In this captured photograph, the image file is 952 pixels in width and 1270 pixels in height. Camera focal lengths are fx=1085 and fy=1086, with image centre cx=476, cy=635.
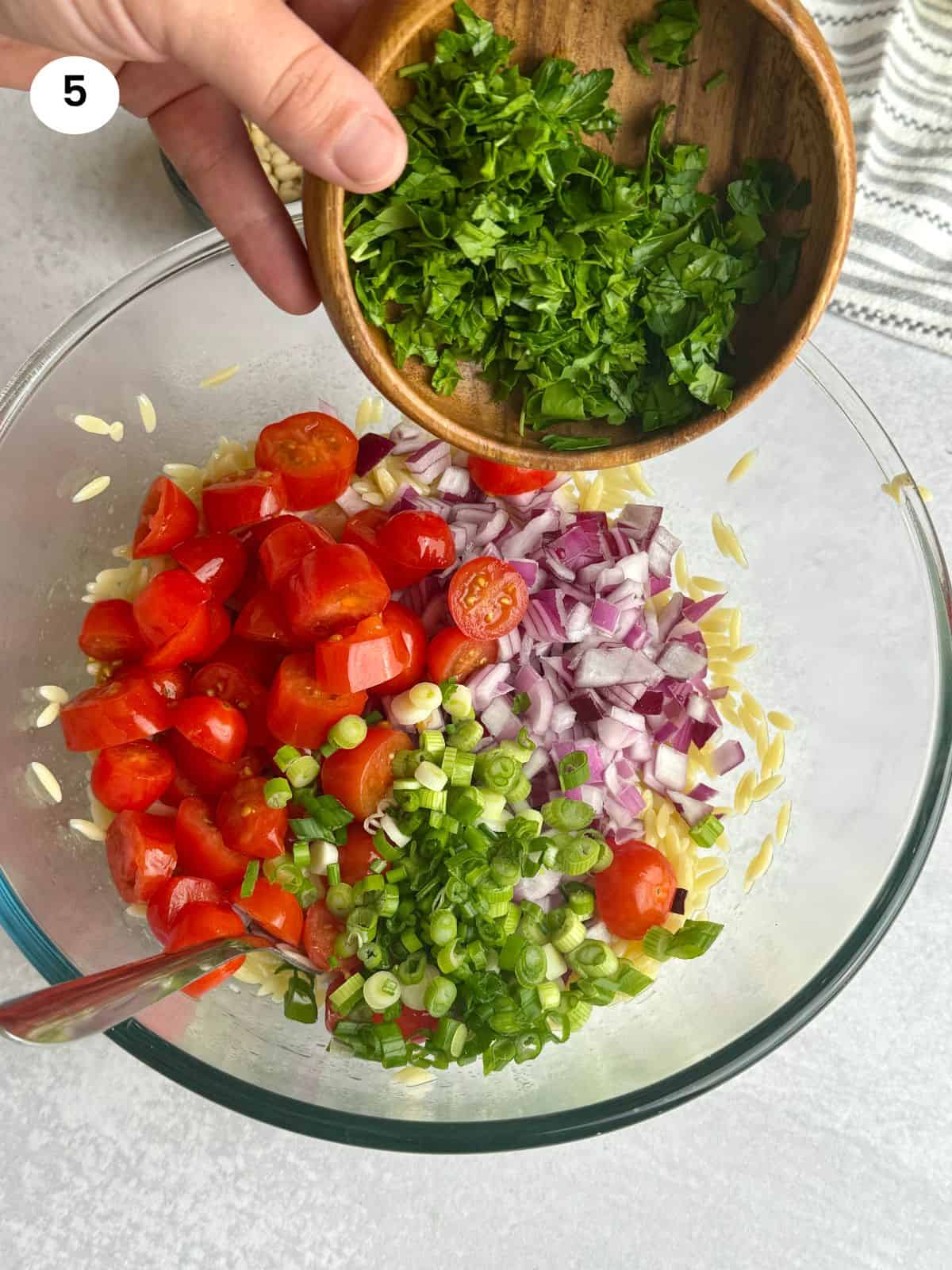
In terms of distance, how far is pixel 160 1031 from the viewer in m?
1.47

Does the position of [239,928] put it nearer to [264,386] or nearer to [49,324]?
[264,386]

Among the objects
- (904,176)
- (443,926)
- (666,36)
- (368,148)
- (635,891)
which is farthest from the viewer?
(904,176)

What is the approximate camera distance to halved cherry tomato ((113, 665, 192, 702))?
1.55 m

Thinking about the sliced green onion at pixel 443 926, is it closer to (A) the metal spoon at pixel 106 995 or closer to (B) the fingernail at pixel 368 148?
(A) the metal spoon at pixel 106 995

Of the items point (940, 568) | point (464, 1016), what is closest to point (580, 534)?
point (940, 568)

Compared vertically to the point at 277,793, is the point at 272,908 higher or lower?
lower

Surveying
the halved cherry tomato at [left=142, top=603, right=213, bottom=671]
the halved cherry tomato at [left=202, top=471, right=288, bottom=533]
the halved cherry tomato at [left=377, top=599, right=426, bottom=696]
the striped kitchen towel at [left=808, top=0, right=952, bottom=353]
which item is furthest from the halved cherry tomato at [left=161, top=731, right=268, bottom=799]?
the striped kitchen towel at [left=808, top=0, right=952, bottom=353]

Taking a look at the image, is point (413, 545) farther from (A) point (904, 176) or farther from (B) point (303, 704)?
(A) point (904, 176)

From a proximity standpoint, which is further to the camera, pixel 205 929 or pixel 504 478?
pixel 504 478

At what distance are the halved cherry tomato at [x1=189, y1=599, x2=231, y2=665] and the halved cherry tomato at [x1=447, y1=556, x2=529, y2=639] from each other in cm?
34

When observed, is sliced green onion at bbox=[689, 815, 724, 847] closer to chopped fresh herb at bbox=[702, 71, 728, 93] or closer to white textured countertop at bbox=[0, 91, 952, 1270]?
white textured countertop at bbox=[0, 91, 952, 1270]

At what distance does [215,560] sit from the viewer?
1.59 m

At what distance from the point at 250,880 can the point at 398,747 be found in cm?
28

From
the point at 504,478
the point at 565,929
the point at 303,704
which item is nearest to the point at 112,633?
the point at 303,704
